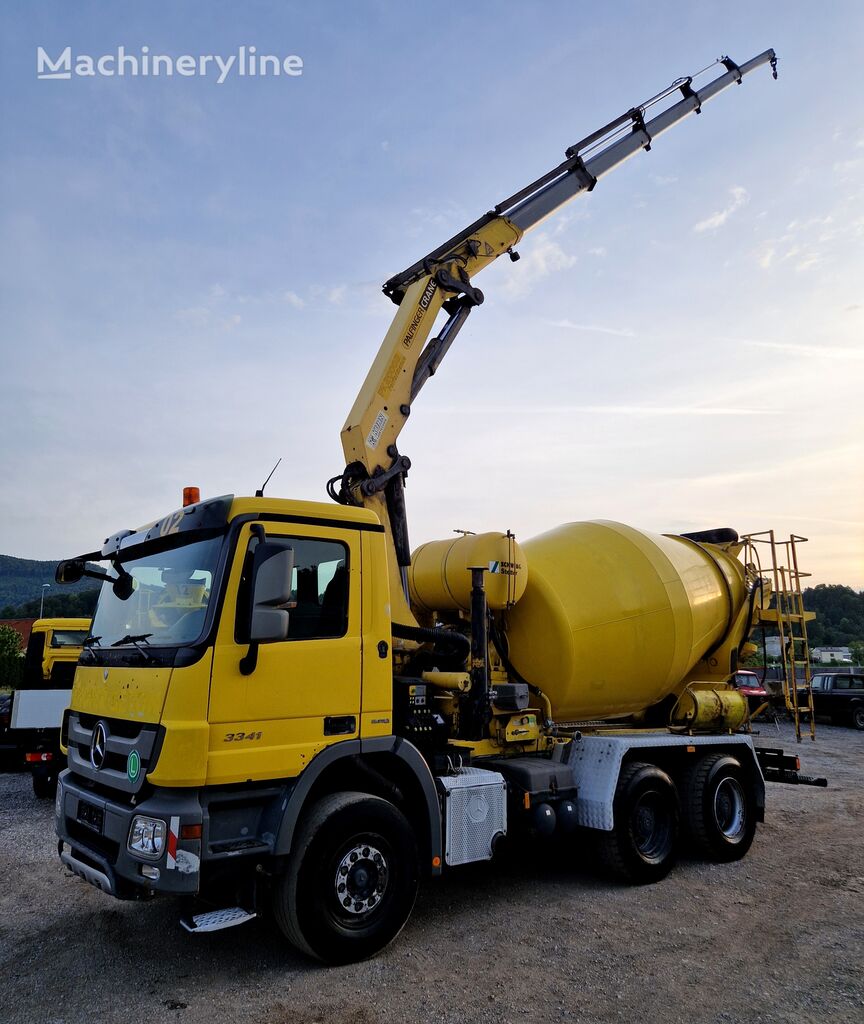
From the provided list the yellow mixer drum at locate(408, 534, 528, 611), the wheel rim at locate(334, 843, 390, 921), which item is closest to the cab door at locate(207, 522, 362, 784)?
the wheel rim at locate(334, 843, 390, 921)

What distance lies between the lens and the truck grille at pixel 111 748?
467 cm

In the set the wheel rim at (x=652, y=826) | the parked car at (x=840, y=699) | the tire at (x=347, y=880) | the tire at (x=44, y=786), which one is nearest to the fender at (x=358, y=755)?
the tire at (x=347, y=880)

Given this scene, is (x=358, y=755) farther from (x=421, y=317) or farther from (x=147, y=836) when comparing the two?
(x=421, y=317)

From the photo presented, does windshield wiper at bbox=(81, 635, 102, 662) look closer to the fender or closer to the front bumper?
the front bumper

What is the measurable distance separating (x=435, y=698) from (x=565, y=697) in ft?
5.08

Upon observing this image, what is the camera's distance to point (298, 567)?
17.5ft

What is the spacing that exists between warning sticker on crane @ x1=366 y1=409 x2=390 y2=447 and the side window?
2.19 m

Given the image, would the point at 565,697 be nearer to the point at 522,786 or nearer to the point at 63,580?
the point at 522,786

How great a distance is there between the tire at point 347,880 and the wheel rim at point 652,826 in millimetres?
2829

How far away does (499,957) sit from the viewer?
5.32m

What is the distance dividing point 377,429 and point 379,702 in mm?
3107

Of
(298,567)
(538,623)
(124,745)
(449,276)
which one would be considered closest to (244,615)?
(298,567)

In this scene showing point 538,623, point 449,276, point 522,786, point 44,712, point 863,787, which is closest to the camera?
point 522,786

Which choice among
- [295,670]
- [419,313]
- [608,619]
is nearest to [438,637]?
[295,670]
